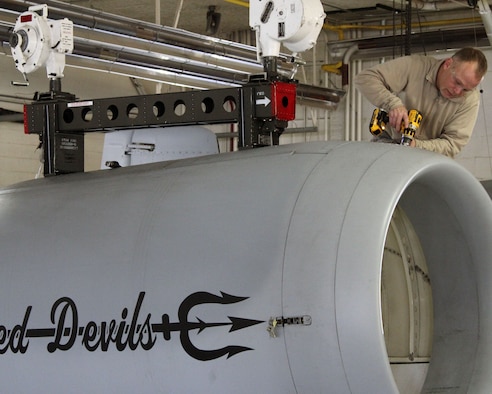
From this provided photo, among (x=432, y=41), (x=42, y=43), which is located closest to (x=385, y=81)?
(x=42, y=43)

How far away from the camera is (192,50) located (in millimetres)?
12672

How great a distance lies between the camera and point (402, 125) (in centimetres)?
536

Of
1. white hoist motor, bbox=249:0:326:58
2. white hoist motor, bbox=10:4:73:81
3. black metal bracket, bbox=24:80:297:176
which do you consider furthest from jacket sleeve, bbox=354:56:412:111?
white hoist motor, bbox=10:4:73:81

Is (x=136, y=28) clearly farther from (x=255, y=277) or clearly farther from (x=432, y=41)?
(x=255, y=277)

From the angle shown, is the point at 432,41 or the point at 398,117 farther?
the point at 432,41

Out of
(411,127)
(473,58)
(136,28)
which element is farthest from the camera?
(136,28)

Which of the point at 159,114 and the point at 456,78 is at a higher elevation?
the point at 456,78

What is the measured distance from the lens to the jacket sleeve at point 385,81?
551cm

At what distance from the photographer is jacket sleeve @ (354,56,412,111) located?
18.1 ft

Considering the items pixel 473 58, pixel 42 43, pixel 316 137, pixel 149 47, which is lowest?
pixel 473 58

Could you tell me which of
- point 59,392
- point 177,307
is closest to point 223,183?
point 177,307

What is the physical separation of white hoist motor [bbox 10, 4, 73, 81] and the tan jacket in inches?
69.6

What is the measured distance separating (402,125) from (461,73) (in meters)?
0.52

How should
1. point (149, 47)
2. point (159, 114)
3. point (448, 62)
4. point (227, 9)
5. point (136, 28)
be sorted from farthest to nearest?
A: point (227, 9) → point (149, 47) → point (136, 28) → point (448, 62) → point (159, 114)
